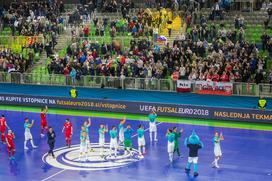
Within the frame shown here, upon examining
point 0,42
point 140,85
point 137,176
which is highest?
point 0,42

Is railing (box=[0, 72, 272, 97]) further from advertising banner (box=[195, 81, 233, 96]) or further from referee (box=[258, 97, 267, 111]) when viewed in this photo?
referee (box=[258, 97, 267, 111])

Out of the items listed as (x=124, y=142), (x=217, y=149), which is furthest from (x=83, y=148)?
(x=217, y=149)

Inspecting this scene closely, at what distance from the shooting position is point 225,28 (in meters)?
42.5

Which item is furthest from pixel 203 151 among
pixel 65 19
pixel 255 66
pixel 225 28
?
pixel 65 19

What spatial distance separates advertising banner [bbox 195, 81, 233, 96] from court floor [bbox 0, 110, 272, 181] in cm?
480

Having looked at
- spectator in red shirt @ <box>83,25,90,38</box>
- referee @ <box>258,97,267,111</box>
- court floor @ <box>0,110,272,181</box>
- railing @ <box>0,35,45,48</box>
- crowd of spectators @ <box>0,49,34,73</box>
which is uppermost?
spectator in red shirt @ <box>83,25,90,38</box>

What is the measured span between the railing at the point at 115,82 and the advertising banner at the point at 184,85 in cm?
28

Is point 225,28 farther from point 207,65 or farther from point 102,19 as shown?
point 102,19

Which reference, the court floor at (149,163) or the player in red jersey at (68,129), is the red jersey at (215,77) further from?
the player in red jersey at (68,129)

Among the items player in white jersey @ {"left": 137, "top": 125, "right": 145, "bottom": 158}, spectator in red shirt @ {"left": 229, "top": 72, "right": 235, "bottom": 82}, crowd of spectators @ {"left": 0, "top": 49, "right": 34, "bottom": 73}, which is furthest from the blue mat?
player in white jersey @ {"left": 137, "top": 125, "right": 145, "bottom": 158}

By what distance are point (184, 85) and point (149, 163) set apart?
12.7 meters

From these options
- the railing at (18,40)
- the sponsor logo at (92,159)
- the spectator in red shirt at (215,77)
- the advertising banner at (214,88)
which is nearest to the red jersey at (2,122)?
the sponsor logo at (92,159)

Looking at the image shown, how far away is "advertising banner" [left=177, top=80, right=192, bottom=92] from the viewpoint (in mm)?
36938

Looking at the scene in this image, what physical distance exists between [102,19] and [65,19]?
12.4 feet
